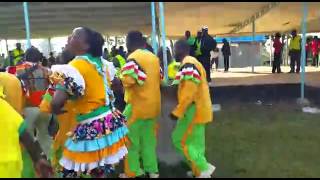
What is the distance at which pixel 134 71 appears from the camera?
490 centimetres

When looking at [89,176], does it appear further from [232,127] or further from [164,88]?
[232,127]

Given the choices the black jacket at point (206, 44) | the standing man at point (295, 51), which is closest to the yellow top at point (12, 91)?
the black jacket at point (206, 44)

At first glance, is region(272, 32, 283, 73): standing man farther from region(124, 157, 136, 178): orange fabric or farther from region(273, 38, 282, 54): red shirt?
region(124, 157, 136, 178): orange fabric

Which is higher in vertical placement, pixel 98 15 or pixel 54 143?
pixel 98 15

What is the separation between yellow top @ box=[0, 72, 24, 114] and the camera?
4.17m

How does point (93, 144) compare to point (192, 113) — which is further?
point (192, 113)

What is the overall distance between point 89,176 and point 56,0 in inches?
290

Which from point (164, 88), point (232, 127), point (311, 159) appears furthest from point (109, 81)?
point (232, 127)

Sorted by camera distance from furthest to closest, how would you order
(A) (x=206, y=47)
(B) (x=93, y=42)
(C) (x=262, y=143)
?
(A) (x=206, y=47), (C) (x=262, y=143), (B) (x=93, y=42)

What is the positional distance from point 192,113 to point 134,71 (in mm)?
804

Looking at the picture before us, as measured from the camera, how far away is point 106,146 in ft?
12.2

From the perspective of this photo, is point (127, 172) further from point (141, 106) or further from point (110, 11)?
point (110, 11)

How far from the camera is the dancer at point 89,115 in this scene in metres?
3.62

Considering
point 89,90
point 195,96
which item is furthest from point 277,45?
point 89,90
